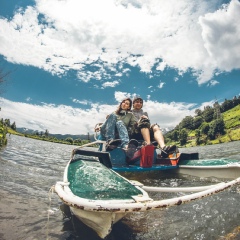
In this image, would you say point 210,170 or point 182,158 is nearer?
point 210,170

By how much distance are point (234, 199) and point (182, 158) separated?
2642 millimetres

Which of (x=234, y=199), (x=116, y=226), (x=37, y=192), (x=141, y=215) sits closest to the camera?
(x=116, y=226)

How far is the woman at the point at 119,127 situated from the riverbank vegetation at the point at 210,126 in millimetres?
79174

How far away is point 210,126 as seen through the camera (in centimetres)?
10419

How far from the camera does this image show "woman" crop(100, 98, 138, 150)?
6.45m

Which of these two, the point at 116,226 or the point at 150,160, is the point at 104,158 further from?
the point at 116,226

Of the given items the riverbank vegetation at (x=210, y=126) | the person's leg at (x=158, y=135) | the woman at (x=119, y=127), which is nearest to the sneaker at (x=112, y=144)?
the woman at (x=119, y=127)

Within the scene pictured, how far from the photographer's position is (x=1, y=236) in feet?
9.39

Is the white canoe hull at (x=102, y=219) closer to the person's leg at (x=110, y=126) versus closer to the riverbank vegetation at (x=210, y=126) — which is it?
the person's leg at (x=110, y=126)

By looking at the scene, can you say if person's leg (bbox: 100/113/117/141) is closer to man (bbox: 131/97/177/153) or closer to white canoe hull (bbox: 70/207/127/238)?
man (bbox: 131/97/177/153)

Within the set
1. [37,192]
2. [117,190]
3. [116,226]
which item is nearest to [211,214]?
[116,226]

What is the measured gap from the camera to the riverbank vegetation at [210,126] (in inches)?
3871

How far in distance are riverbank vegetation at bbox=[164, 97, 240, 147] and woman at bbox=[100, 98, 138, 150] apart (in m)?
79.2

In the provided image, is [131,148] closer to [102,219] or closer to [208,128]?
[102,219]
